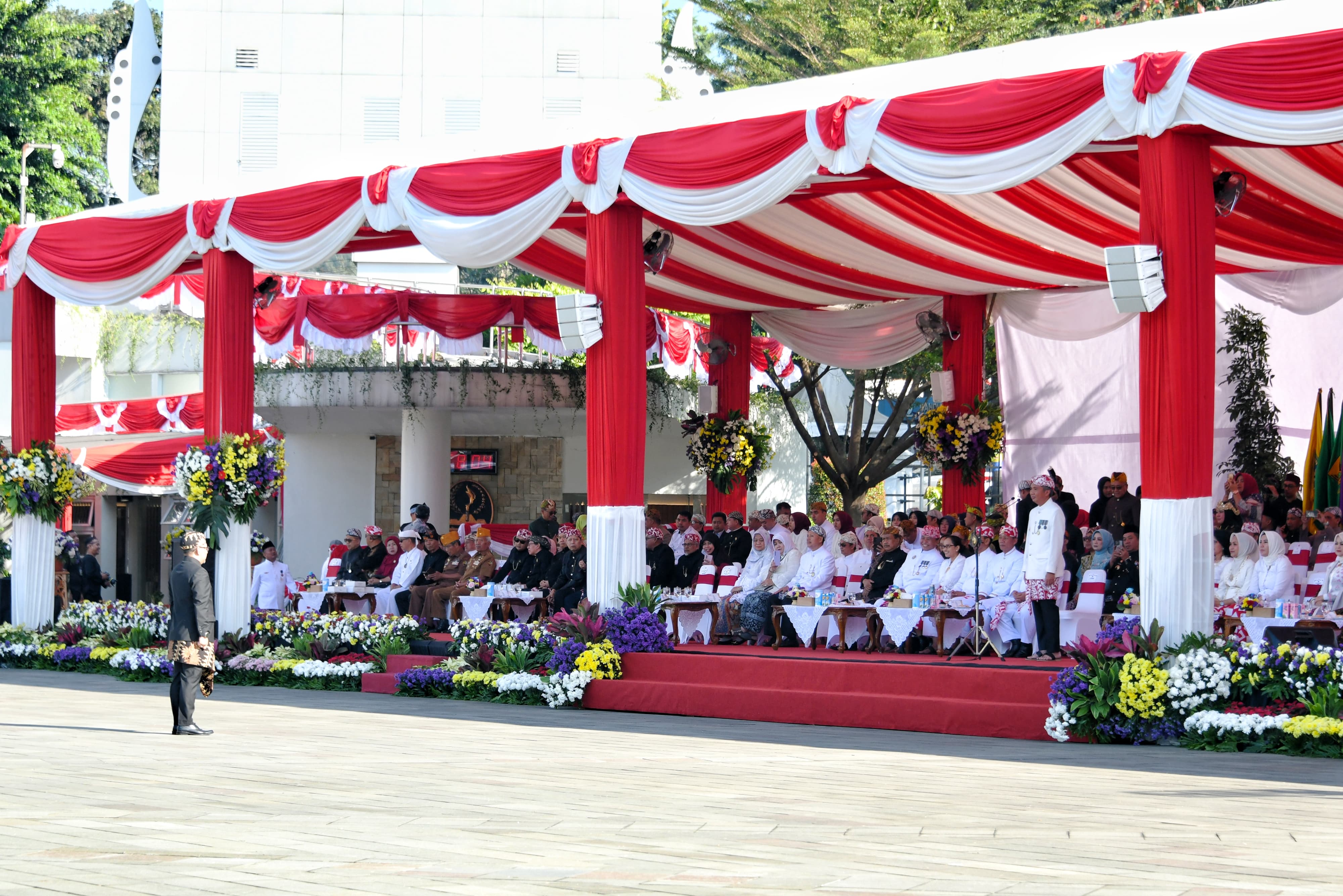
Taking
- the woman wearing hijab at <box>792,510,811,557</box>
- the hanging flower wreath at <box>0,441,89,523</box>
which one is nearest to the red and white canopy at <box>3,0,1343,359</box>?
the hanging flower wreath at <box>0,441,89,523</box>

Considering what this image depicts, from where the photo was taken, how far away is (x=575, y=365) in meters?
21.6

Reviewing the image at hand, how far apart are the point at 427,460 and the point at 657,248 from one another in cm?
877

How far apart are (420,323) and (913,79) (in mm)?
9185

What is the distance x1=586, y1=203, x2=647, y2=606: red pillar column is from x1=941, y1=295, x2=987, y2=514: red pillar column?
586cm

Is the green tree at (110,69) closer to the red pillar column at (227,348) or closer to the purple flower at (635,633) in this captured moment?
the red pillar column at (227,348)

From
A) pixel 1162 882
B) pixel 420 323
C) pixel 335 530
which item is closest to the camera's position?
pixel 1162 882

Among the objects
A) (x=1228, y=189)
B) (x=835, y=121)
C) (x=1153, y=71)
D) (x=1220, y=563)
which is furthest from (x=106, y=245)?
(x=1220, y=563)

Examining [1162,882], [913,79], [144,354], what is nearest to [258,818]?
[1162,882]

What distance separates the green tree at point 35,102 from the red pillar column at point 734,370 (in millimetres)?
19099

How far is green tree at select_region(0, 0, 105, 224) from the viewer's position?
33.4 m

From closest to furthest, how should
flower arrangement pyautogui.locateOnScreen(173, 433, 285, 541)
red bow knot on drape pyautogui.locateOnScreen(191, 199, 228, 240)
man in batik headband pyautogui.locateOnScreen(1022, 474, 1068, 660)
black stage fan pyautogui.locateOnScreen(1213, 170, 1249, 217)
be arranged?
black stage fan pyautogui.locateOnScreen(1213, 170, 1249, 217)
man in batik headband pyautogui.locateOnScreen(1022, 474, 1068, 660)
flower arrangement pyautogui.locateOnScreen(173, 433, 285, 541)
red bow knot on drape pyautogui.locateOnScreen(191, 199, 228, 240)

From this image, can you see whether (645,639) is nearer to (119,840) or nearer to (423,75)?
(119,840)

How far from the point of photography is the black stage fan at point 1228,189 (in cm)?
1168

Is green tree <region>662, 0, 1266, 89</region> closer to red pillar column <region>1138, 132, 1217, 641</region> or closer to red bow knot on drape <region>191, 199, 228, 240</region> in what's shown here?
red bow knot on drape <region>191, 199, 228, 240</region>
